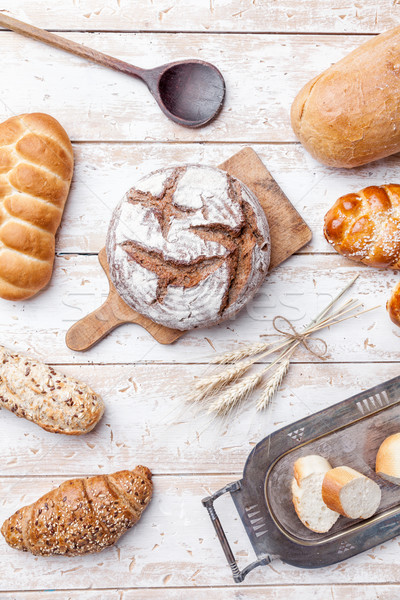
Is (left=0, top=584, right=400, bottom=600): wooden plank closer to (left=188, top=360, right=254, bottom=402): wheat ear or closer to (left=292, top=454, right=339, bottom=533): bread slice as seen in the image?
(left=292, top=454, right=339, bottom=533): bread slice

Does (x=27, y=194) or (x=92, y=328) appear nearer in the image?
(x=27, y=194)

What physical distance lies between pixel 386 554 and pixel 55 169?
1821mm

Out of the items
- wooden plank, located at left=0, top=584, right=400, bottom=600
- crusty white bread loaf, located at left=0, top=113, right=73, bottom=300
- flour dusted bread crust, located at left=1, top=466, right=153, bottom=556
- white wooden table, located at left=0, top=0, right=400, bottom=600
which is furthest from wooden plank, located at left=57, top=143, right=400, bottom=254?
wooden plank, located at left=0, top=584, right=400, bottom=600

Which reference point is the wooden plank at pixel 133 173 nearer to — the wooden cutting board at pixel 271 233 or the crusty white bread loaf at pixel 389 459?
the wooden cutting board at pixel 271 233

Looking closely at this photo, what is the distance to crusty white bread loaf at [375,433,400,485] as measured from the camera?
1.63 meters

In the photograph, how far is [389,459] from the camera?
5.42 ft

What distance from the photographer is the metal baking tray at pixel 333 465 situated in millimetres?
1738

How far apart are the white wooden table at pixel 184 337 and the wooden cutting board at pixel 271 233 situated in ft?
0.17

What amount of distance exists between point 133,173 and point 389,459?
1.34 meters

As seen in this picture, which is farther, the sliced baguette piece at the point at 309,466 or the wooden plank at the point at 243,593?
the wooden plank at the point at 243,593

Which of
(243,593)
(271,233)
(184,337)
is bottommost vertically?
(243,593)

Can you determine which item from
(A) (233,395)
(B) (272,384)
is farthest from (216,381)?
(B) (272,384)

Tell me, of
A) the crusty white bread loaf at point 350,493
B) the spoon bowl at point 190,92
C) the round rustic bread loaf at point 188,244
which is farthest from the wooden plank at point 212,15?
the crusty white bread loaf at point 350,493

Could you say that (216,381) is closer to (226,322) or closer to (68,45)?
(226,322)
